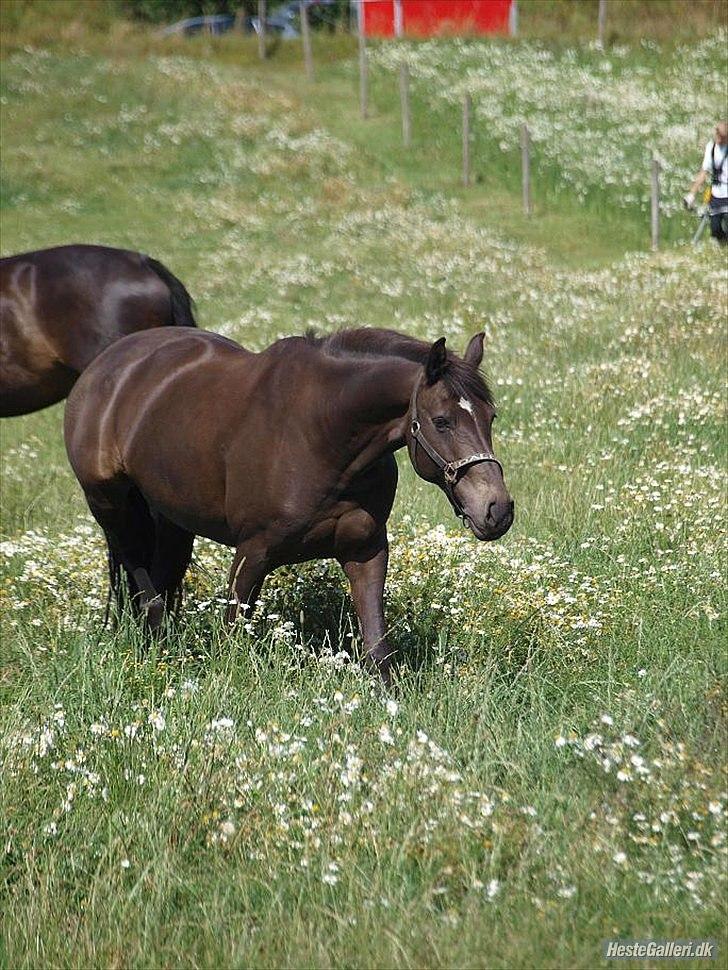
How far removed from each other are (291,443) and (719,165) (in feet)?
48.3

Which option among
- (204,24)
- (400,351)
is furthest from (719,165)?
(204,24)

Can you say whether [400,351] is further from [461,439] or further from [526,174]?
[526,174]

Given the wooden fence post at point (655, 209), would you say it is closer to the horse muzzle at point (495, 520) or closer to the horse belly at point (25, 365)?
the horse belly at point (25, 365)

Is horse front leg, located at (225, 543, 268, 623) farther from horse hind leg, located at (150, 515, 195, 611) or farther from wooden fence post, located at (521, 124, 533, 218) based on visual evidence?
wooden fence post, located at (521, 124, 533, 218)

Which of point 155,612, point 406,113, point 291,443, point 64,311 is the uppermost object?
point 291,443

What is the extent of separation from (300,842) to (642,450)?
6.19m

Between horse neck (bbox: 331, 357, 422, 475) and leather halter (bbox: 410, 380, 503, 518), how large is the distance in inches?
5.1

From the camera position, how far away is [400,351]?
619 centimetres

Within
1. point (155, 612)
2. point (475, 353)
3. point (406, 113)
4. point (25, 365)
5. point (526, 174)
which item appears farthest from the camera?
point (406, 113)

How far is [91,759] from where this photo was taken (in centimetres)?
524

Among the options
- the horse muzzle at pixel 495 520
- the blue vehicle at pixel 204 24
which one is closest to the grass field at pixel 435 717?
the horse muzzle at pixel 495 520

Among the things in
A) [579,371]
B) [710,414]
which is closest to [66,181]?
[579,371]

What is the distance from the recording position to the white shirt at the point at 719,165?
19266mm

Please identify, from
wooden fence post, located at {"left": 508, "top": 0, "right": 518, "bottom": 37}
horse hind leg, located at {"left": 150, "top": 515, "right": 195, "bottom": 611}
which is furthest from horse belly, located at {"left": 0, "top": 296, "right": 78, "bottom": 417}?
wooden fence post, located at {"left": 508, "top": 0, "right": 518, "bottom": 37}
